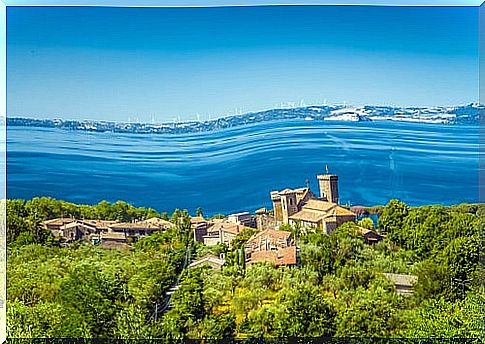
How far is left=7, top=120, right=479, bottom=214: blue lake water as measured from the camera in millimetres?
8531

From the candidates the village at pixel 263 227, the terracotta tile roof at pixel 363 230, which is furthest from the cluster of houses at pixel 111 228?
the terracotta tile roof at pixel 363 230

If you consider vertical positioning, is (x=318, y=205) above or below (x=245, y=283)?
above

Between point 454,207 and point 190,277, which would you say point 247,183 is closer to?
point 190,277

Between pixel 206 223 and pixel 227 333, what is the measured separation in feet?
3.28

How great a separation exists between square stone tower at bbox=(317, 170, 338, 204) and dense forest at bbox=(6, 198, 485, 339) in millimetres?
333

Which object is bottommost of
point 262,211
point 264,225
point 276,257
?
point 276,257

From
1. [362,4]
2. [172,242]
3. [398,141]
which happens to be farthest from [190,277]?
[362,4]

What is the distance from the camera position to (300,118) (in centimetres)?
857

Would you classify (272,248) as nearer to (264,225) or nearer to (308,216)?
(264,225)

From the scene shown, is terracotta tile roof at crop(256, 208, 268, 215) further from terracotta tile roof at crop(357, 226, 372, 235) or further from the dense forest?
terracotta tile roof at crop(357, 226, 372, 235)

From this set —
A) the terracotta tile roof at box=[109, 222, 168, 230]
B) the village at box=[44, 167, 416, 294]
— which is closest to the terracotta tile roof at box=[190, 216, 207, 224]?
the village at box=[44, 167, 416, 294]

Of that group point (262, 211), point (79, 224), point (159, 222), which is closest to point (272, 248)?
point (262, 211)

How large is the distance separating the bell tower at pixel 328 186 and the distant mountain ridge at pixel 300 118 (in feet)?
1.69

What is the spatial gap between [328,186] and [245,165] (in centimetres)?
77
